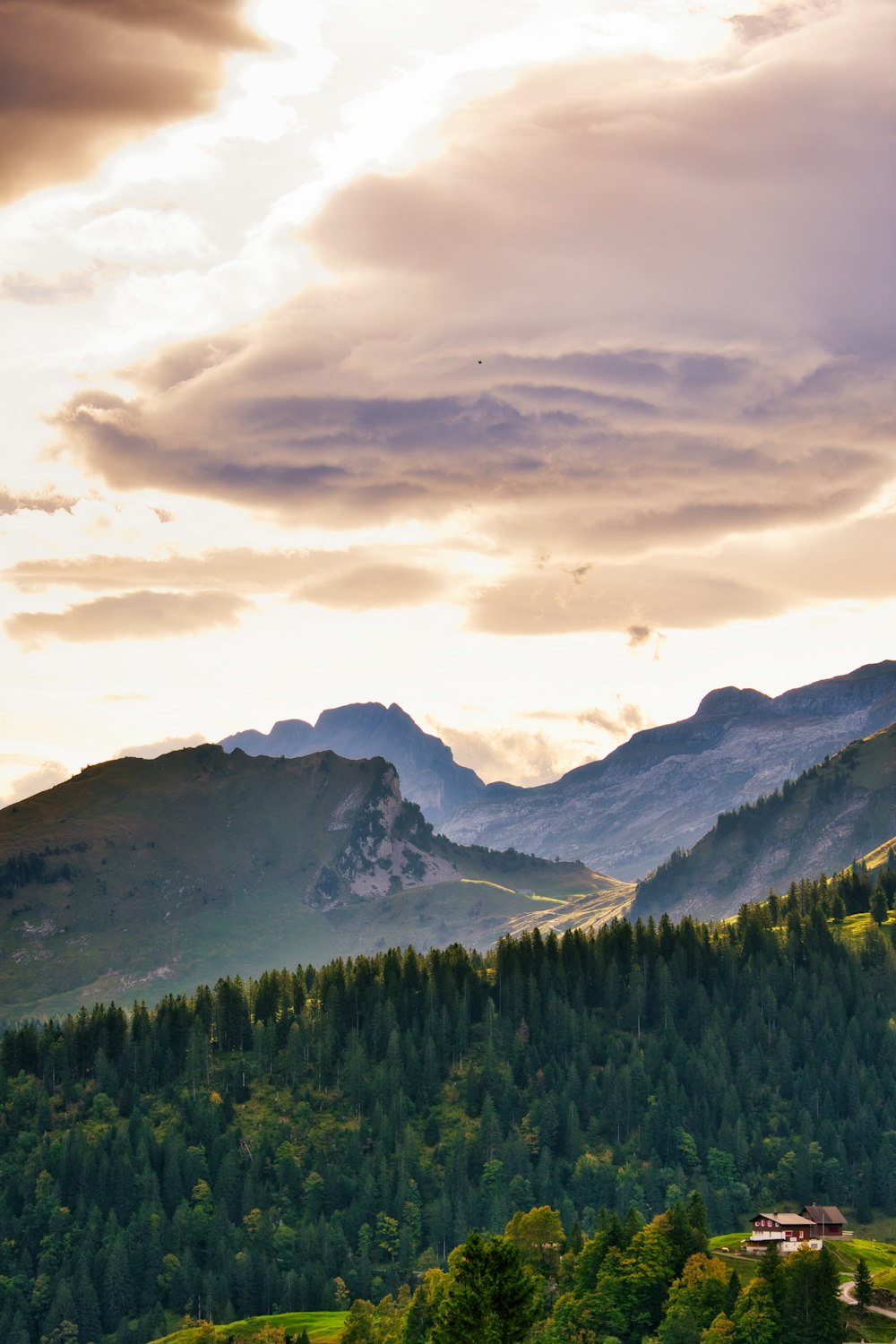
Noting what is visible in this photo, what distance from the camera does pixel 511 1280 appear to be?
15125 centimetres

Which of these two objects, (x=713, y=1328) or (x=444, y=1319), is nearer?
(x=444, y=1319)

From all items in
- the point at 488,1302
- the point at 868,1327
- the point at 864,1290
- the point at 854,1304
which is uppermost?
the point at 488,1302

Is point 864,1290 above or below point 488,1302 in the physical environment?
below

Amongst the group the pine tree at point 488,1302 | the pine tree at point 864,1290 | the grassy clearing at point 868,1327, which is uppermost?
the pine tree at point 488,1302

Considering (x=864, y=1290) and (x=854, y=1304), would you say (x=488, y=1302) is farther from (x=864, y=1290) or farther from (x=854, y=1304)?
(x=854, y=1304)

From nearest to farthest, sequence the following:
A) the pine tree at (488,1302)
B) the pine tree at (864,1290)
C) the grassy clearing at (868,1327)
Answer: the pine tree at (488,1302)
the grassy clearing at (868,1327)
the pine tree at (864,1290)

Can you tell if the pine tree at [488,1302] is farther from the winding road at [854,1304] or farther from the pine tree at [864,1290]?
the winding road at [854,1304]

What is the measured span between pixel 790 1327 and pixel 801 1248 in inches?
552

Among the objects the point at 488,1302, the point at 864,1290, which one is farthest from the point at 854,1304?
the point at 488,1302

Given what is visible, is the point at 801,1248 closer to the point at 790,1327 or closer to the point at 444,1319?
the point at 790,1327

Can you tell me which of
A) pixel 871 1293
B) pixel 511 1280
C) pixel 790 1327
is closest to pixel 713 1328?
pixel 790 1327

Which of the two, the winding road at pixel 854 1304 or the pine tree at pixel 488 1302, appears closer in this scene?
the pine tree at pixel 488 1302

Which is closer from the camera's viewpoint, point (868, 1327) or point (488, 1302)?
point (488, 1302)

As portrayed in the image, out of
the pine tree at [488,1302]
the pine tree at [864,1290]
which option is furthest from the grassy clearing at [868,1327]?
the pine tree at [488,1302]
